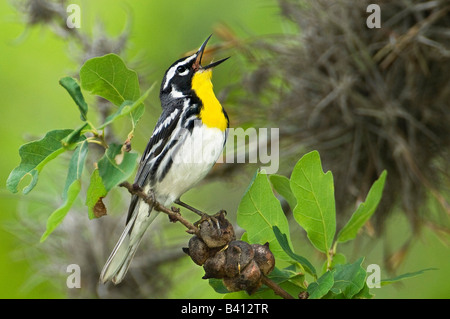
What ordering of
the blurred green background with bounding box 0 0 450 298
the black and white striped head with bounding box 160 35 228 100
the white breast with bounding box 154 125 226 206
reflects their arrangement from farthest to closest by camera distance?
1. the blurred green background with bounding box 0 0 450 298
2. the black and white striped head with bounding box 160 35 228 100
3. the white breast with bounding box 154 125 226 206

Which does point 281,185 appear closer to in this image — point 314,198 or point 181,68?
point 314,198

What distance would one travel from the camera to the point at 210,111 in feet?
3.68

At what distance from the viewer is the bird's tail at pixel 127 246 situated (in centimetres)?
107

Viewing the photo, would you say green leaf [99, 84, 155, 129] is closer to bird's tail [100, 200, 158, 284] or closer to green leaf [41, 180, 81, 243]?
green leaf [41, 180, 81, 243]

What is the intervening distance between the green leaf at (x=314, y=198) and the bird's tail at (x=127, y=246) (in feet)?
1.03

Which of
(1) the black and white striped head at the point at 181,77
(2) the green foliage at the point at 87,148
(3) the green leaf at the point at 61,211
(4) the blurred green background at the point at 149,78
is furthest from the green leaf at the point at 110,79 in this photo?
(4) the blurred green background at the point at 149,78

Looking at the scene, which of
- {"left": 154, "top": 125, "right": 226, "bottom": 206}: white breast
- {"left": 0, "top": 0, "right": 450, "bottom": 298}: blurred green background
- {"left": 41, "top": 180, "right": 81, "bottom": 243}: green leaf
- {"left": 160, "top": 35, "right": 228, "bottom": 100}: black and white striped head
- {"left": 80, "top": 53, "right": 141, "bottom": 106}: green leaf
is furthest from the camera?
{"left": 0, "top": 0, "right": 450, "bottom": 298}: blurred green background

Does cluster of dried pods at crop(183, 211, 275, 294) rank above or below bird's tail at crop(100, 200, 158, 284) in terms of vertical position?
below

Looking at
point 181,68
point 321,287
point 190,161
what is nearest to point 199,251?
point 321,287

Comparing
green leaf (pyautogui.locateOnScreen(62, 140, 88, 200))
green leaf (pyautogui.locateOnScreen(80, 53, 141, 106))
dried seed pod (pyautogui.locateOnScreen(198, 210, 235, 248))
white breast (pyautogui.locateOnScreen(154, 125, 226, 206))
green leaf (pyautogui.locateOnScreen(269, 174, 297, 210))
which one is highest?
white breast (pyautogui.locateOnScreen(154, 125, 226, 206))

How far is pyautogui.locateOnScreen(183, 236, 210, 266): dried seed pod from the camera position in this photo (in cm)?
74

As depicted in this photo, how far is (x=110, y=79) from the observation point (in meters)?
0.70

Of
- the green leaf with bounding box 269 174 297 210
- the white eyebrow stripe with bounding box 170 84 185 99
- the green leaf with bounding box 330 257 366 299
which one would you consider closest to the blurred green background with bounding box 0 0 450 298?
the white eyebrow stripe with bounding box 170 84 185 99

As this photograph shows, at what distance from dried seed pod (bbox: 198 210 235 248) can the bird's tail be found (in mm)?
316
